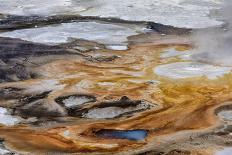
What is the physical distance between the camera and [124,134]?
26.1ft

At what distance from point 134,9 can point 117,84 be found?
8476 millimetres

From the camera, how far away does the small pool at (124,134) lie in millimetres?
7820

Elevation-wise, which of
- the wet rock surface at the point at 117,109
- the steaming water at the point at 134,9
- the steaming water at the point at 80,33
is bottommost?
the wet rock surface at the point at 117,109

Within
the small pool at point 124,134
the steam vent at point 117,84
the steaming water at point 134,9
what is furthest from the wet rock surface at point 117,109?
the steaming water at point 134,9

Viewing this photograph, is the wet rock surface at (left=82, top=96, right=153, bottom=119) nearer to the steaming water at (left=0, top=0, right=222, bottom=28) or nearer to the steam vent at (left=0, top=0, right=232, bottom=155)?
the steam vent at (left=0, top=0, right=232, bottom=155)

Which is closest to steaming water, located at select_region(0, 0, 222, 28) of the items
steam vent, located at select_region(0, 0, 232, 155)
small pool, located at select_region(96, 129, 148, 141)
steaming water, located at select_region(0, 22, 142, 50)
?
steam vent, located at select_region(0, 0, 232, 155)

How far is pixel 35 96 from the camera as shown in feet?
31.6

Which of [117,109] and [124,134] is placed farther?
[117,109]

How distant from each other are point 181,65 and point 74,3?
31.9ft

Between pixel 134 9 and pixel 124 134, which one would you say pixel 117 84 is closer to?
pixel 124 134

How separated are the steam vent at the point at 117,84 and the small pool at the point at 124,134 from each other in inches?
0.6

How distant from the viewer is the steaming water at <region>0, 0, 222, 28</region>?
54.4ft

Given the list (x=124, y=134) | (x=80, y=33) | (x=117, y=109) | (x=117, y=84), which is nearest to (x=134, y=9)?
(x=80, y=33)

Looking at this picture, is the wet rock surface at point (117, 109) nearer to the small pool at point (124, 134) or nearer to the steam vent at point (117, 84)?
the steam vent at point (117, 84)
